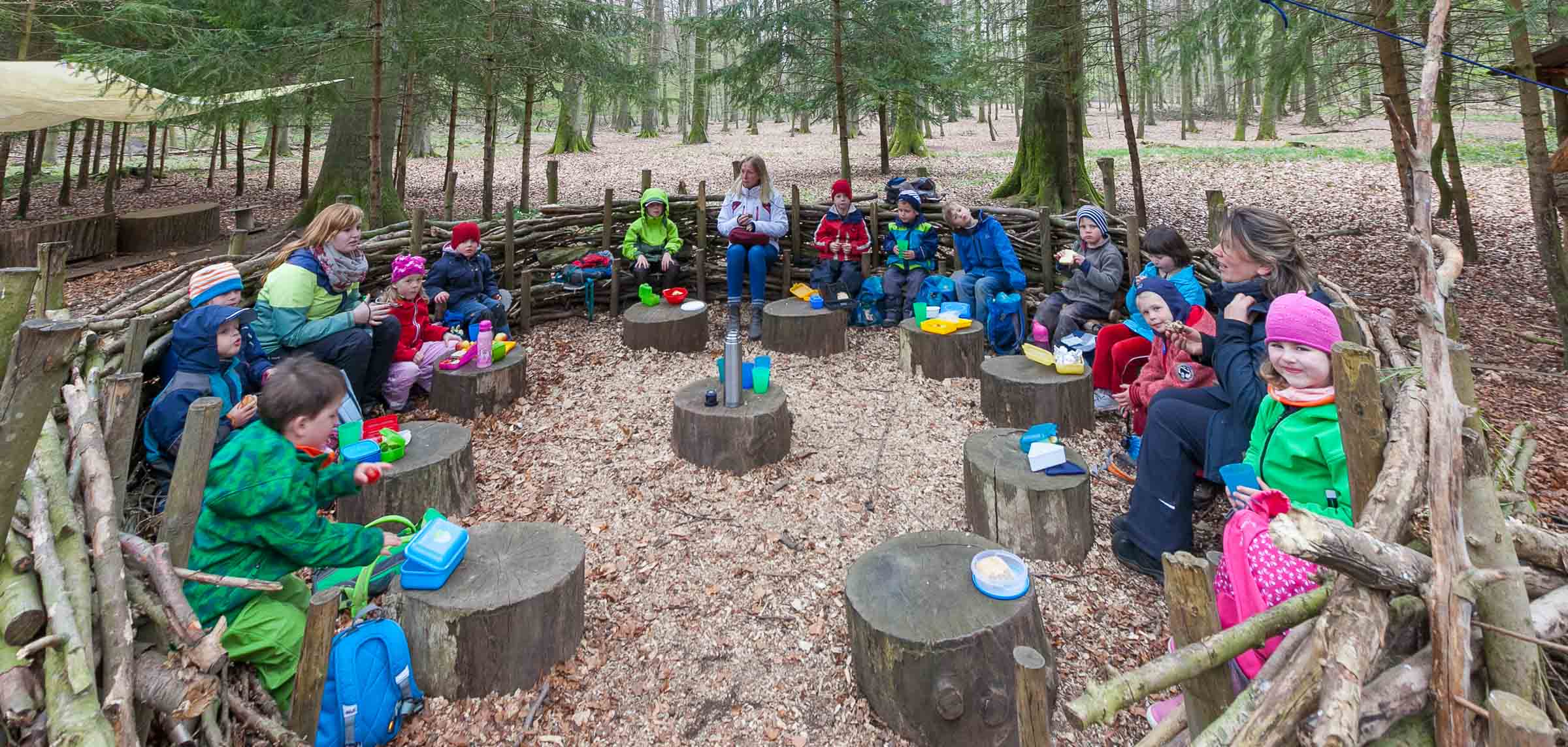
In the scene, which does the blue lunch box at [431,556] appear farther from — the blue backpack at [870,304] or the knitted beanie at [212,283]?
the blue backpack at [870,304]

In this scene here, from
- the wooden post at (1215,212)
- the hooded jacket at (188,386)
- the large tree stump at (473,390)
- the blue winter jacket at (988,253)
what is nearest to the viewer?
the hooded jacket at (188,386)

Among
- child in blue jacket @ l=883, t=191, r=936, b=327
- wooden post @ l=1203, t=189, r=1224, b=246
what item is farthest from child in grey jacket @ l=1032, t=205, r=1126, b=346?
child in blue jacket @ l=883, t=191, r=936, b=327

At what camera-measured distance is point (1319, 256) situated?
780 cm

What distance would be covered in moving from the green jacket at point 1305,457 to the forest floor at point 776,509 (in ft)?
2.67

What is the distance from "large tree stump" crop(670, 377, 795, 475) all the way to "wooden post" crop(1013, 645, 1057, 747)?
→ 2.89 metres

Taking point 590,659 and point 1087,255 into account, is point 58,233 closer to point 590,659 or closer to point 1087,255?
point 590,659

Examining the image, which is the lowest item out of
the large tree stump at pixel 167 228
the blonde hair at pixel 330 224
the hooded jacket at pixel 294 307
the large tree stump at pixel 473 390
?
the large tree stump at pixel 473 390

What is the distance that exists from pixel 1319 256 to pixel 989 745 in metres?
7.86

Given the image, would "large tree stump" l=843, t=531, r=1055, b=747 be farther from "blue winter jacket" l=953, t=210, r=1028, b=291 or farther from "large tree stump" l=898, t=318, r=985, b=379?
"blue winter jacket" l=953, t=210, r=1028, b=291

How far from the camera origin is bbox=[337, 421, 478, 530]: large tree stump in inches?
139

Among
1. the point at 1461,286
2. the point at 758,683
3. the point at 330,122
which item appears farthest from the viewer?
the point at 330,122

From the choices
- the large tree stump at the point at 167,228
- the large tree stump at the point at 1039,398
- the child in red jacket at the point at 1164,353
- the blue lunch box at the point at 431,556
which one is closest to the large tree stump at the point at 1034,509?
the child in red jacket at the point at 1164,353

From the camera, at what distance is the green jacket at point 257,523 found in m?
2.29

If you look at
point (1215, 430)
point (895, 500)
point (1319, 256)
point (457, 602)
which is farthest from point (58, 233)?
point (1319, 256)
